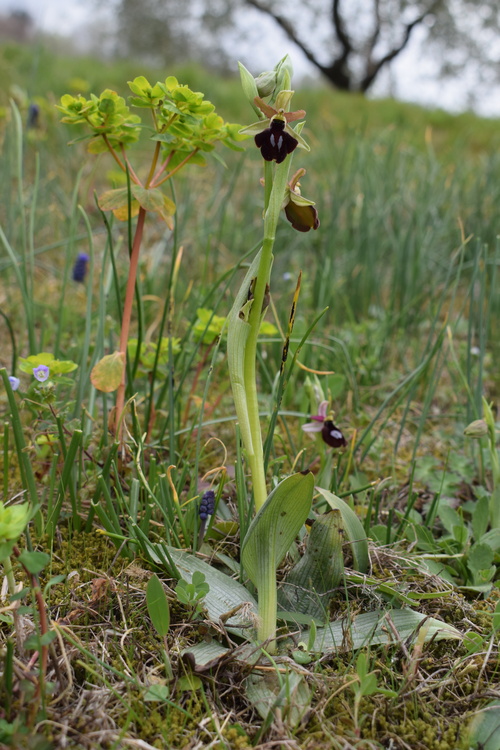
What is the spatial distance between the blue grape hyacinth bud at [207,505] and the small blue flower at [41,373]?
0.36 metres

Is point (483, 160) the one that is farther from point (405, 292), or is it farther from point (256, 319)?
point (256, 319)

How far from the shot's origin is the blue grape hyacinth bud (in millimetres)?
1013

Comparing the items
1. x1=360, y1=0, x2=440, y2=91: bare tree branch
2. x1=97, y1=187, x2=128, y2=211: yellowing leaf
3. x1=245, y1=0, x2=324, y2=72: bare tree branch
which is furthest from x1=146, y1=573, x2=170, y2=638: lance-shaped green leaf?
x1=245, y1=0, x2=324, y2=72: bare tree branch

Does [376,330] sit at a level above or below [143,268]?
below

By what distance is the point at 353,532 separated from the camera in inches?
39.8

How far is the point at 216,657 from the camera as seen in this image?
827mm

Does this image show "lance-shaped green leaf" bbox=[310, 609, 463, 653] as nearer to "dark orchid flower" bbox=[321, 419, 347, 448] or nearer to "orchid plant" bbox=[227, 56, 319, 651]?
"orchid plant" bbox=[227, 56, 319, 651]

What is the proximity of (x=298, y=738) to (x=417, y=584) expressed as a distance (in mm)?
369

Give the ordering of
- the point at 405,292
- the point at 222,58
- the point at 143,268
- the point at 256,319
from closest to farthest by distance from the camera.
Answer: the point at 256,319
the point at 143,268
the point at 405,292
the point at 222,58

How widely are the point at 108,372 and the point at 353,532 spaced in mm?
524

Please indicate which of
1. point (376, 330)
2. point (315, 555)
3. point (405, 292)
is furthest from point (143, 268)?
point (315, 555)

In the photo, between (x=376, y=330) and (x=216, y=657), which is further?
(x=376, y=330)

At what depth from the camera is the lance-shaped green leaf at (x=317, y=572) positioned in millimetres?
924

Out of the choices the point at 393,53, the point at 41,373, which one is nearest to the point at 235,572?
the point at 41,373
